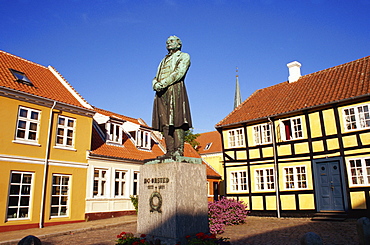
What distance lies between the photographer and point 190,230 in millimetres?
5719

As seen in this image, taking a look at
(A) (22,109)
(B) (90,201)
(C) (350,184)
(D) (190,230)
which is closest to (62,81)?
(A) (22,109)

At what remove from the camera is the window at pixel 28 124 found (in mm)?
13937

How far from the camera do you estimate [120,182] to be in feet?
61.2

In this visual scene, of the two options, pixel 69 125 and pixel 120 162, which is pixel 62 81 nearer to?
pixel 69 125

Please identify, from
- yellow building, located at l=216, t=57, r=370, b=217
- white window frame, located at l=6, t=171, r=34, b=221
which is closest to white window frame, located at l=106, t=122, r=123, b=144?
white window frame, located at l=6, t=171, r=34, b=221

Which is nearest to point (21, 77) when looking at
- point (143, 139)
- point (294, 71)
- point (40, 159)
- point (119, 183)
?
point (40, 159)

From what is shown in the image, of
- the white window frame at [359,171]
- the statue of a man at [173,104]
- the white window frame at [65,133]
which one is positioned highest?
the white window frame at [65,133]

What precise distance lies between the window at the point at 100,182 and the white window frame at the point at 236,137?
7.93m

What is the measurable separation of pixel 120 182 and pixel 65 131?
478cm

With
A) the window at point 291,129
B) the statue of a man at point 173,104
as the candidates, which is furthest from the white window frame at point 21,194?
the window at point 291,129

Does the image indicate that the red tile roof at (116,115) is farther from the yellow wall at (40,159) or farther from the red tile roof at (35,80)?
the yellow wall at (40,159)

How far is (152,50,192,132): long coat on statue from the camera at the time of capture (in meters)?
6.44

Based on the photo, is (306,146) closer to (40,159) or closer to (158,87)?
(158,87)

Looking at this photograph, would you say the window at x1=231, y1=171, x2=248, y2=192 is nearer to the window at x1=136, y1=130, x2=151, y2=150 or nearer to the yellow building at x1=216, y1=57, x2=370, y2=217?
the yellow building at x1=216, y1=57, x2=370, y2=217
